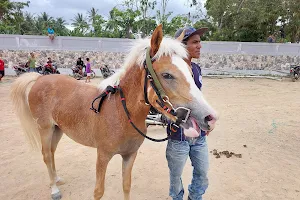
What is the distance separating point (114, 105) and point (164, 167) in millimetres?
1942

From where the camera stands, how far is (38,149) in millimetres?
3387

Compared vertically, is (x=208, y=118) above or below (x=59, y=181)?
above

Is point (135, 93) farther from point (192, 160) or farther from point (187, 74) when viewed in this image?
point (192, 160)

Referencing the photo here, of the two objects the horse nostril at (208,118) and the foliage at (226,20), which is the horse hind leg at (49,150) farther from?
the foliage at (226,20)

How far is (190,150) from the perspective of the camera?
2.34 meters

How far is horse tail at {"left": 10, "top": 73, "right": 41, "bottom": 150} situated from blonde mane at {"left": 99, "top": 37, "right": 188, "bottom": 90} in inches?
63.9

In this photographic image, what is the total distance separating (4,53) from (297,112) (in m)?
14.4

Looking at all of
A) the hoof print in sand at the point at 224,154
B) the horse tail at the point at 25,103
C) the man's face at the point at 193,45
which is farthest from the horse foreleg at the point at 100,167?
the hoof print in sand at the point at 224,154

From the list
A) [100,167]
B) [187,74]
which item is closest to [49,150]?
[100,167]

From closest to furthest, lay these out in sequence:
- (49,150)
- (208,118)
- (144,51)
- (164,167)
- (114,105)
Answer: (208,118)
(144,51)
(114,105)
(49,150)
(164,167)

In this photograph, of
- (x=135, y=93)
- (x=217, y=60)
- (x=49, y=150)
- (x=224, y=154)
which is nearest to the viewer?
(x=135, y=93)

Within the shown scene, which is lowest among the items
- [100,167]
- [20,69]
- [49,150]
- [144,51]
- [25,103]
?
[49,150]

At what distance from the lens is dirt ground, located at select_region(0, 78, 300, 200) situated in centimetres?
306

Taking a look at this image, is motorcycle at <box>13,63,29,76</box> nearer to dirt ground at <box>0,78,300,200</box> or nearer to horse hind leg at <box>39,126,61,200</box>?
dirt ground at <box>0,78,300,200</box>
